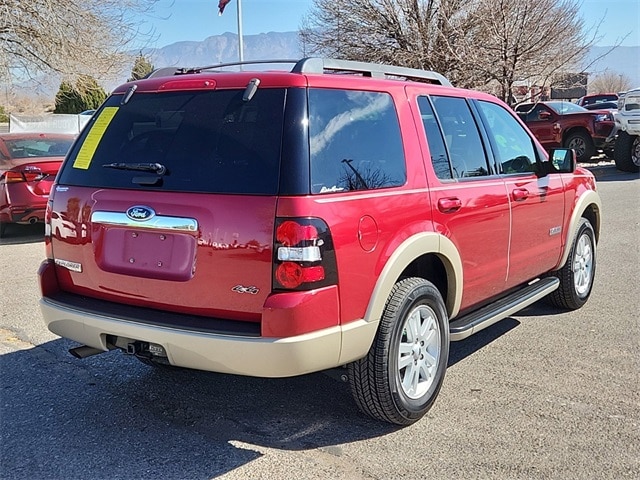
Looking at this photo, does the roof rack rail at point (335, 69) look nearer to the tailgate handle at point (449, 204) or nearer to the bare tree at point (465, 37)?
the tailgate handle at point (449, 204)

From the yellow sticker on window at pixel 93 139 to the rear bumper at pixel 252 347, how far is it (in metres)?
0.91

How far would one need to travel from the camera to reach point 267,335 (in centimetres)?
298

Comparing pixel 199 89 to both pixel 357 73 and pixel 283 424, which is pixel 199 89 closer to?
pixel 357 73

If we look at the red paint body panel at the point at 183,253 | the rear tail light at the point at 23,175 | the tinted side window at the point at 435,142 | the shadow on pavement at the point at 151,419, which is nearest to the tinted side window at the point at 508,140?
the tinted side window at the point at 435,142

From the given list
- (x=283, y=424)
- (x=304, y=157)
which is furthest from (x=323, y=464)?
(x=304, y=157)

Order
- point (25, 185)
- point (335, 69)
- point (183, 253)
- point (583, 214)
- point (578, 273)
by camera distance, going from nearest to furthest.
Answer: point (183, 253)
point (335, 69)
point (578, 273)
point (583, 214)
point (25, 185)

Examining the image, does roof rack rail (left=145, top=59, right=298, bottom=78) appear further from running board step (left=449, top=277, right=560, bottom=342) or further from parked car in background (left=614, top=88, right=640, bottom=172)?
Answer: parked car in background (left=614, top=88, right=640, bottom=172)

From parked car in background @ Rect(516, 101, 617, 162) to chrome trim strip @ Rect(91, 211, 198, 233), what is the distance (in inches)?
637

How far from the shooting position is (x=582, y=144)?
58.2ft

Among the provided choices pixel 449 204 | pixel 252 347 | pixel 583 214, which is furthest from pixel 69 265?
pixel 583 214

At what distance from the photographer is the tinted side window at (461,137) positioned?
4.14 meters

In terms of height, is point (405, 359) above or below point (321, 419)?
above

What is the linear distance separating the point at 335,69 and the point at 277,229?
3.67 ft

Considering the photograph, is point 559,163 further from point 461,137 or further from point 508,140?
point 461,137
